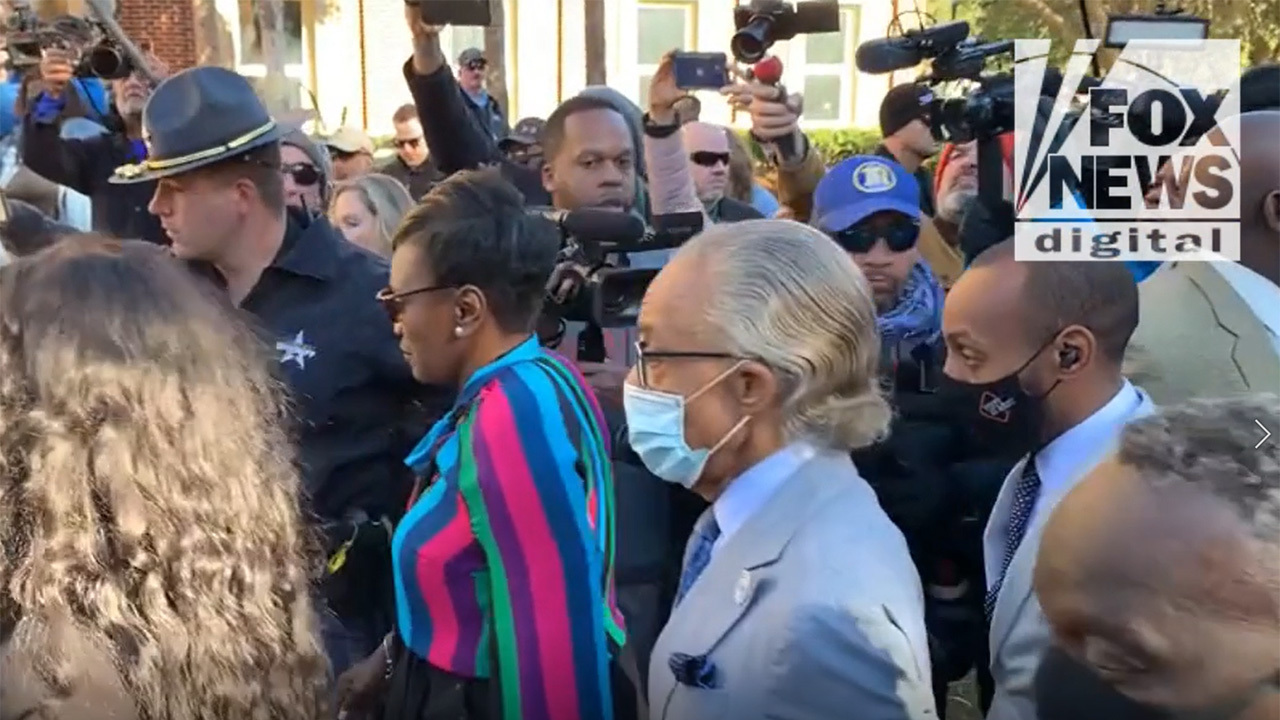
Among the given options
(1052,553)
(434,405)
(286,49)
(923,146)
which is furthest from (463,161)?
(286,49)

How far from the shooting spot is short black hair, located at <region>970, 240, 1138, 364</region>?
231 cm

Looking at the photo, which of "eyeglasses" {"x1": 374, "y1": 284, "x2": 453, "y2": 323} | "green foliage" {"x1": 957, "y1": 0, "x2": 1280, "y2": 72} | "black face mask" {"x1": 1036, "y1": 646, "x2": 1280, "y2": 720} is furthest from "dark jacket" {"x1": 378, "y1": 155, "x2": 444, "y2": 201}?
"green foliage" {"x1": 957, "y1": 0, "x2": 1280, "y2": 72}

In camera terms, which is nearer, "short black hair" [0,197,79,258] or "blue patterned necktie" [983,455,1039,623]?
"blue patterned necktie" [983,455,1039,623]

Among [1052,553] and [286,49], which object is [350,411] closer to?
[1052,553]

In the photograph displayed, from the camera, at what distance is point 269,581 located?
150 centimetres

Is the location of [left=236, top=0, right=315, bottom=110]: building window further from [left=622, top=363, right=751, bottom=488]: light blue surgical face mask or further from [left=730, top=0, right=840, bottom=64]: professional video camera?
[left=622, top=363, right=751, bottom=488]: light blue surgical face mask

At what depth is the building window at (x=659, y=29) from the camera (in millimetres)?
17172

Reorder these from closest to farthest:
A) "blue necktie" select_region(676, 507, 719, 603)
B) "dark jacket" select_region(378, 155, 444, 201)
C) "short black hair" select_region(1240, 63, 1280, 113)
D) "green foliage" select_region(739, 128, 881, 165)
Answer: "blue necktie" select_region(676, 507, 719, 603), "short black hair" select_region(1240, 63, 1280, 113), "dark jacket" select_region(378, 155, 444, 201), "green foliage" select_region(739, 128, 881, 165)

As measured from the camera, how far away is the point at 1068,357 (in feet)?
7.55

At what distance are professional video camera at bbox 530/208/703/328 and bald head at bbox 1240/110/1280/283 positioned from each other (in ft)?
4.01

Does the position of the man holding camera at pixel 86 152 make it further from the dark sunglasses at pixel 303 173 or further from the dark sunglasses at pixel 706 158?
the dark sunglasses at pixel 706 158

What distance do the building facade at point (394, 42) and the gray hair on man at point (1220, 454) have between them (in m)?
15.3

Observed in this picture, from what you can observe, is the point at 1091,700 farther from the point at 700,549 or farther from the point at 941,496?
the point at 941,496

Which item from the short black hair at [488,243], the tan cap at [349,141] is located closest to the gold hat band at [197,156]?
the short black hair at [488,243]
